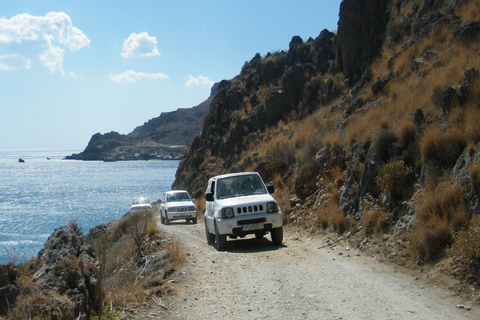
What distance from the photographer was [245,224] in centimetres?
1040

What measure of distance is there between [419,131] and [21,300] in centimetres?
870

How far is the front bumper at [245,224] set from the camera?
10383 millimetres

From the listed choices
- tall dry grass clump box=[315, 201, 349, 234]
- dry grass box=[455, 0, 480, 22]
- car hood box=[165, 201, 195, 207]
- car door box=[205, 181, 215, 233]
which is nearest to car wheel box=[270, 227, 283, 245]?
tall dry grass clump box=[315, 201, 349, 234]

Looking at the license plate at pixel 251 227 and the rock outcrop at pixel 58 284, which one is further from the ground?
the rock outcrop at pixel 58 284

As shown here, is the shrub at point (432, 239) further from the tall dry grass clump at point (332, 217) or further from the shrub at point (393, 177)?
the tall dry grass clump at point (332, 217)

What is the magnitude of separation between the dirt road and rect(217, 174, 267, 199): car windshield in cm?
244

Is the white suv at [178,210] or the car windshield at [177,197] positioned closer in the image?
the white suv at [178,210]

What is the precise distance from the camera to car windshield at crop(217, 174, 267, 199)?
457 inches

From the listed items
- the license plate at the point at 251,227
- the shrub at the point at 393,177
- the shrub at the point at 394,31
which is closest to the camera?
the shrub at the point at 393,177

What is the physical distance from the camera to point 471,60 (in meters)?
10.8

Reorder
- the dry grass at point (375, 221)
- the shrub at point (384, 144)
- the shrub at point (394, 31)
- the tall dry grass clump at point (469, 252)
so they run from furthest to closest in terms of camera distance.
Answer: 1. the shrub at point (394, 31)
2. the shrub at point (384, 144)
3. the dry grass at point (375, 221)
4. the tall dry grass clump at point (469, 252)

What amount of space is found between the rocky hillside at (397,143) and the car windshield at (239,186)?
2.12 meters

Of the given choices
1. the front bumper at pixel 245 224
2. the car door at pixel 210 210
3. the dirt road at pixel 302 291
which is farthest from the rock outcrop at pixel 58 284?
the car door at pixel 210 210

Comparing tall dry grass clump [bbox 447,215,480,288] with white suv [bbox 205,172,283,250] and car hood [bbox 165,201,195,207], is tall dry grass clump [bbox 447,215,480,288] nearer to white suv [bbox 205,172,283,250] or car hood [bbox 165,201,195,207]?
white suv [bbox 205,172,283,250]
